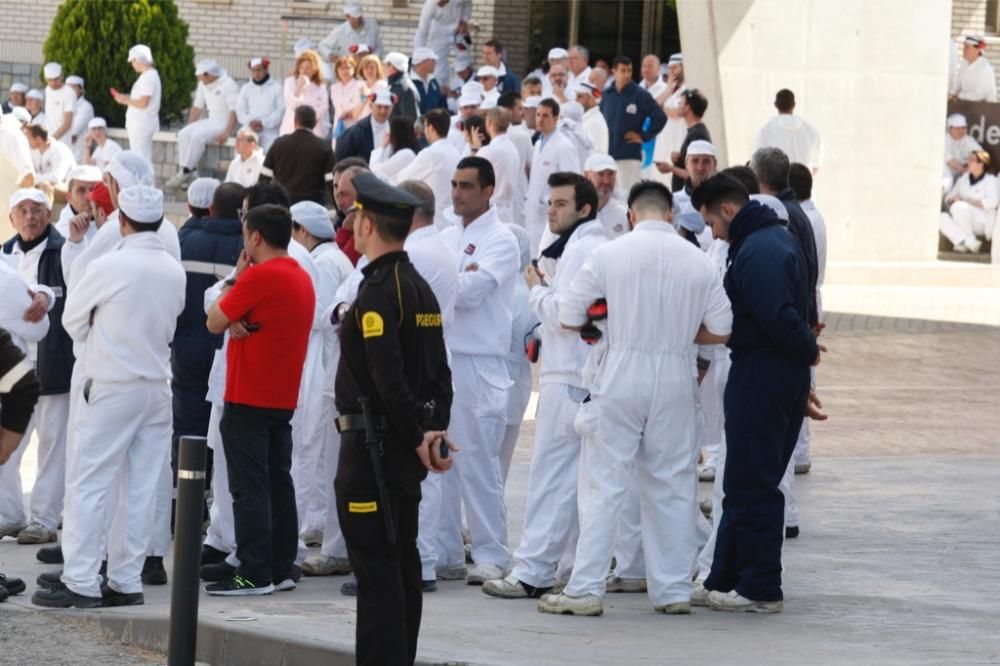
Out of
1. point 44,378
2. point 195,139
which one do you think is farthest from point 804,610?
point 195,139

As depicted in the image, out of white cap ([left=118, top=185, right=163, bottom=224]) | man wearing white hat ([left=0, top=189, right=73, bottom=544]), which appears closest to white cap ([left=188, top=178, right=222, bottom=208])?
man wearing white hat ([left=0, top=189, right=73, bottom=544])

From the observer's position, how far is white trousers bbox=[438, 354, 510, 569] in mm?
9688

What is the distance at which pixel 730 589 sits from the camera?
8.98m

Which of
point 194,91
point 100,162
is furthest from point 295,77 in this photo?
point 194,91

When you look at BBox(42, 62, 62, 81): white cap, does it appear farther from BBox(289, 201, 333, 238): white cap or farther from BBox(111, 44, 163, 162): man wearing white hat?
BBox(289, 201, 333, 238): white cap

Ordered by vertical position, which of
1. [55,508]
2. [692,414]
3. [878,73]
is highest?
[878,73]

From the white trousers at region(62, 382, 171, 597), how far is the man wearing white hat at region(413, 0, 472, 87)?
19864 millimetres

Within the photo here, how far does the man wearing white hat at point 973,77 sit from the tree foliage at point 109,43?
11.4 m

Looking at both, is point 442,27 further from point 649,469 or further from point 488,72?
point 649,469

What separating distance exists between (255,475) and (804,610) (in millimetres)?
2624

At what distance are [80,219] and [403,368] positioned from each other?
4.30 m

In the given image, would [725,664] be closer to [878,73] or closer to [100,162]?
[878,73]

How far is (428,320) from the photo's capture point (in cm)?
733

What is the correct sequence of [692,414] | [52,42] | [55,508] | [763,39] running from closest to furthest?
[692,414] → [55,508] → [763,39] → [52,42]
